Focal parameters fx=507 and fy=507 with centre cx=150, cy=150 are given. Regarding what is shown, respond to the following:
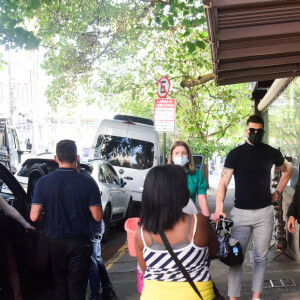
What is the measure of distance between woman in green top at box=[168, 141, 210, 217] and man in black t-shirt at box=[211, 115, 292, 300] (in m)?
0.23

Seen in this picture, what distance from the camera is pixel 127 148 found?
14.2 m

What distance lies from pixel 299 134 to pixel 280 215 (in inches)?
50.5

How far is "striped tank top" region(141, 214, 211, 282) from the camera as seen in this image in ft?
8.78

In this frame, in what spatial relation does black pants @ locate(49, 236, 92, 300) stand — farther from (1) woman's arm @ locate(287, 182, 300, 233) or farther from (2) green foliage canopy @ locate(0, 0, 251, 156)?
(2) green foliage canopy @ locate(0, 0, 251, 156)

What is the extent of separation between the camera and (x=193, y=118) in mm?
18344

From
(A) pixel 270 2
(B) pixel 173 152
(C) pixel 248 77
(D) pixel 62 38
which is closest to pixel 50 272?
(B) pixel 173 152

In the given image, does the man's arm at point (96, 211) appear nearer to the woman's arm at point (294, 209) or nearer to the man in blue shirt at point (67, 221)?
the man in blue shirt at point (67, 221)

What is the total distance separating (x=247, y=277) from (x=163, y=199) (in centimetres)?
385

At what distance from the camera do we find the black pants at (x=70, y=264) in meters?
4.29

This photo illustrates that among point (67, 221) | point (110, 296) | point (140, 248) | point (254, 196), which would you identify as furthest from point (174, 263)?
point (110, 296)

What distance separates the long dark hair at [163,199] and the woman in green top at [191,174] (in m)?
2.30

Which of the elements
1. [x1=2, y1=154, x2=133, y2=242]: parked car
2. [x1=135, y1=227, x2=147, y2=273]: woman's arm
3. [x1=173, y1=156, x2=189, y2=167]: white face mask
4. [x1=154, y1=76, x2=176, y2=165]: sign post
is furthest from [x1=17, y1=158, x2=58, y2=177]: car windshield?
[x1=135, y1=227, x2=147, y2=273]: woman's arm

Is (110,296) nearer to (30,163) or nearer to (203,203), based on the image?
(203,203)

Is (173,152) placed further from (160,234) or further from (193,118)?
(193,118)
